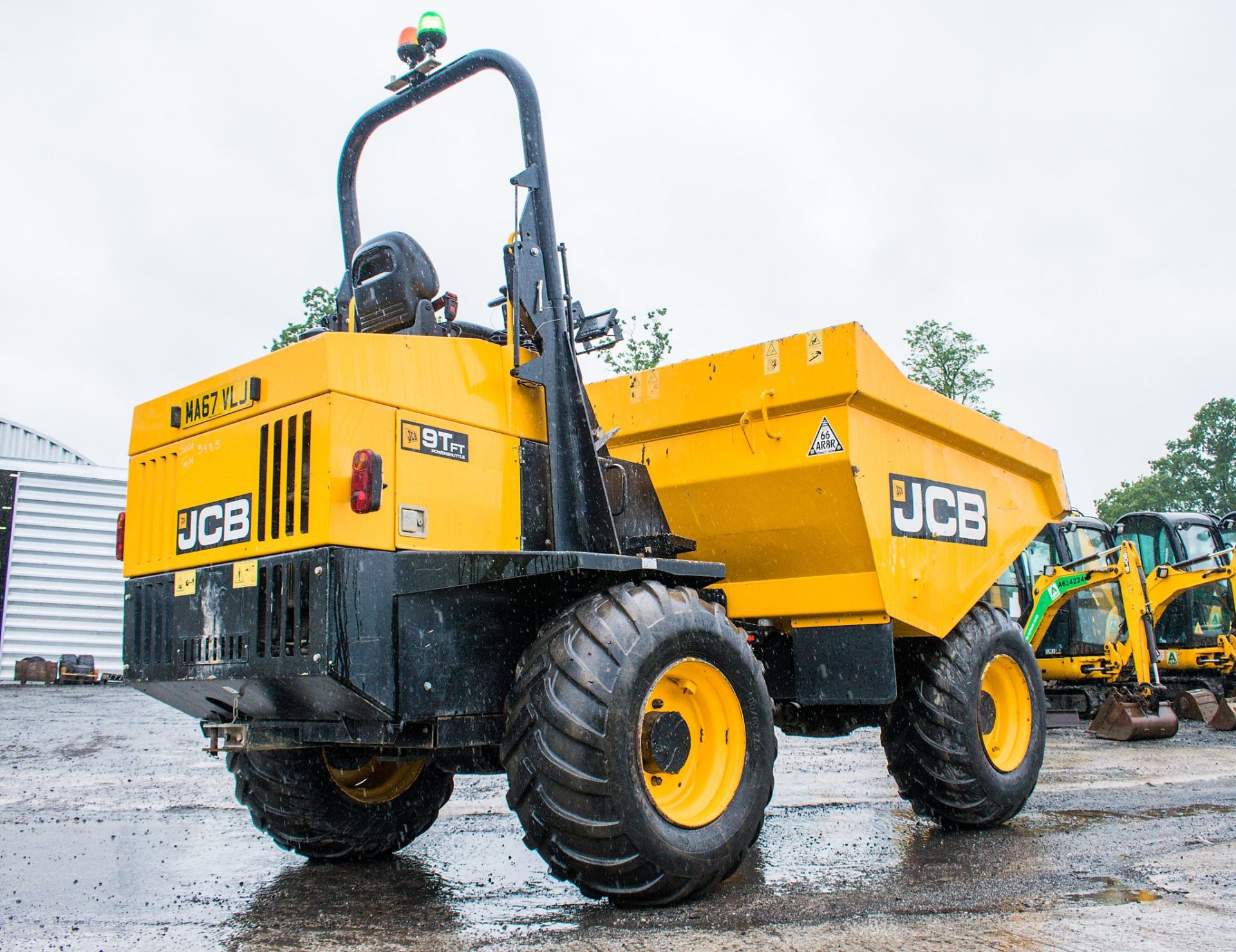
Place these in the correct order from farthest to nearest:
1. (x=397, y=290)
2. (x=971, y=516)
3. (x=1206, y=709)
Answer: (x=1206, y=709) → (x=971, y=516) → (x=397, y=290)

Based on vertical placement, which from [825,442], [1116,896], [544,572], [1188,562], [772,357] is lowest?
[1116,896]

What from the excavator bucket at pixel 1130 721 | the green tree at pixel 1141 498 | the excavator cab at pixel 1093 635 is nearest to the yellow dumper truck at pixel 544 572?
the excavator bucket at pixel 1130 721

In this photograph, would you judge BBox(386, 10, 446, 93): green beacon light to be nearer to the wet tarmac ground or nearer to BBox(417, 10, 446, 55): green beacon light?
BBox(417, 10, 446, 55): green beacon light

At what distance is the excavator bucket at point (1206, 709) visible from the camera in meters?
13.1

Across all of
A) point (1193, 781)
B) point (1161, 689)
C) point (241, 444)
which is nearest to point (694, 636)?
point (241, 444)

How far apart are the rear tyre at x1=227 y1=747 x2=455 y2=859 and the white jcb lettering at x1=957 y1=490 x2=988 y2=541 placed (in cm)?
309

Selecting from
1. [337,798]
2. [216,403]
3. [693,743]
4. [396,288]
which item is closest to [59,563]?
[337,798]

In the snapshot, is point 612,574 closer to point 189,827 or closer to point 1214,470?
point 189,827

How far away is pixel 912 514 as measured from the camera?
559cm

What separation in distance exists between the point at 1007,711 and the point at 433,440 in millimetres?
3899

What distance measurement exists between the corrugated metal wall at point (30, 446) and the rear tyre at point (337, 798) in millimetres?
24253

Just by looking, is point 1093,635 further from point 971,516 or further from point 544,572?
point 544,572

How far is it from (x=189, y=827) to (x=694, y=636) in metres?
3.63

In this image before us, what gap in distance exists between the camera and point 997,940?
3.43 meters
